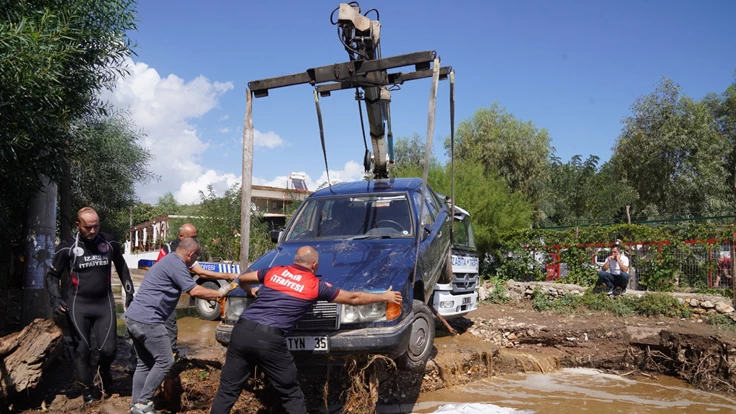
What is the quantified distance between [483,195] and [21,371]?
1457 cm

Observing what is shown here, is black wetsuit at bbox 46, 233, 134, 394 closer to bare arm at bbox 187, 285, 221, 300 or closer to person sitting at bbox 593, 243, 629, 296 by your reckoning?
bare arm at bbox 187, 285, 221, 300

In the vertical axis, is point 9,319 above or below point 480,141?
below

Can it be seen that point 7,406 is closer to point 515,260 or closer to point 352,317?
point 352,317

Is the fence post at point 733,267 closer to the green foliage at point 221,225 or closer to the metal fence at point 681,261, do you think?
the metal fence at point 681,261

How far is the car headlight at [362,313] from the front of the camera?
4.68 meters

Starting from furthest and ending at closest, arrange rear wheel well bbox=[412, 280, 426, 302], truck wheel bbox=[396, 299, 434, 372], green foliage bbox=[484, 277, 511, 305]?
green foliage bbox=[484, 277, 511, 305] → rear wheel well bbox=[412, 280, 426, 302] → truck wheel bbox=[396, 299, 434, 372]

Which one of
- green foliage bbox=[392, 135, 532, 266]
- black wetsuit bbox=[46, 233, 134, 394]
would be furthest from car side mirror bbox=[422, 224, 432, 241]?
green foliage bbox=[392, 135, 532, 266]

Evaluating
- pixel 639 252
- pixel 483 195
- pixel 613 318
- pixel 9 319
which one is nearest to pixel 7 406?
pixel 9 319

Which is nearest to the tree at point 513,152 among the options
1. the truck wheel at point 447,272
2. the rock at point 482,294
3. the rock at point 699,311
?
the rock at point 482,294

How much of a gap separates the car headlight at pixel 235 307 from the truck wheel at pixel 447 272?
10.3 feet

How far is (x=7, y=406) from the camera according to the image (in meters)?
4.82

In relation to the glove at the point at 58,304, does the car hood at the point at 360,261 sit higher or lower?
higher

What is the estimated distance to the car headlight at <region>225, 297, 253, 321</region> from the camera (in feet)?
16.7

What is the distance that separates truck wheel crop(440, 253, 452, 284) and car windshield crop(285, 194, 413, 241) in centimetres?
131
